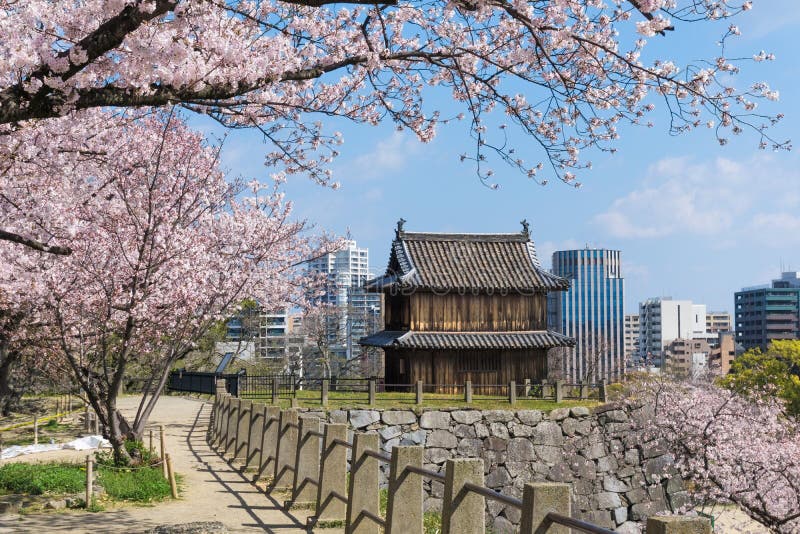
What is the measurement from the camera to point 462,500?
686cm

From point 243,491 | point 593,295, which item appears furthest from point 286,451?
point 593,295

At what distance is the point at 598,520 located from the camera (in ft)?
96.8

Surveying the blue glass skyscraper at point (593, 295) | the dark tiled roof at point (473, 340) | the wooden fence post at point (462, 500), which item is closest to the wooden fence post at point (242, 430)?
the wooden fence post at point (462, 500)

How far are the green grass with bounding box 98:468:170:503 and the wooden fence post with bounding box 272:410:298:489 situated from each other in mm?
2031

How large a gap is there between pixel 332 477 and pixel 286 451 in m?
3.02

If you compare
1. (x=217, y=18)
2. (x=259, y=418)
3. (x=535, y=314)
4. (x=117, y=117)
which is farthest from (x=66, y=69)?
(x=535, y=314)

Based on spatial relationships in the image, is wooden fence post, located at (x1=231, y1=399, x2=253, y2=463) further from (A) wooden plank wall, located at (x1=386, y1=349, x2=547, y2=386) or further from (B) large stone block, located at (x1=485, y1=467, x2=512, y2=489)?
(A) wooden plank wall, located at (x1=386, y1=349, x2=547, y2=386)

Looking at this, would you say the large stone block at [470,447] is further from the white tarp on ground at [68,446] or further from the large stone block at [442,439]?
the white tarp on ground at [68,446]

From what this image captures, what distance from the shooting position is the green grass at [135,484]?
545 inches

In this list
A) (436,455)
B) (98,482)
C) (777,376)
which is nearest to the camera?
(98,482)

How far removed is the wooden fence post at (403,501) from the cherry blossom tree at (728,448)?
1371cm

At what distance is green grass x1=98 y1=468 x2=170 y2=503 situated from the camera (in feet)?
45.4

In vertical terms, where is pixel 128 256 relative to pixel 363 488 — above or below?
above

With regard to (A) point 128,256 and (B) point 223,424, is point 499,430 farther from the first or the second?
(A) point 128,256
